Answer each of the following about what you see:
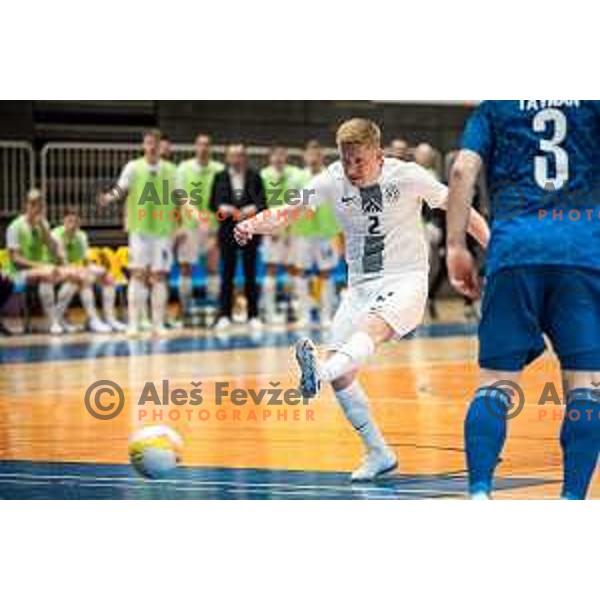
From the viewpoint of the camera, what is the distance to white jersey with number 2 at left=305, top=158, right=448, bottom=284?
1059 cm

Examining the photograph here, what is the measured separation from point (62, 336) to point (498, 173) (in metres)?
16.0

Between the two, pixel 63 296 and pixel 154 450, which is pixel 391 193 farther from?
pixel 63 296

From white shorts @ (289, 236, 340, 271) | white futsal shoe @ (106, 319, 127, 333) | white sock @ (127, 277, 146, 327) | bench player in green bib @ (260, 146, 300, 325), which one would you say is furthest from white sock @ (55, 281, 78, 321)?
white shorts @ (289, 236, 340, 271)

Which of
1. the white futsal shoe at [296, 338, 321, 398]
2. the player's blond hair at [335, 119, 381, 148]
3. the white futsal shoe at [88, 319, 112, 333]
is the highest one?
the player's blond hair at [335, 119, 381, 148]

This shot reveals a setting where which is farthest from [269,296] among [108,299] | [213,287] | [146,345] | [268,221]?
[268,221]

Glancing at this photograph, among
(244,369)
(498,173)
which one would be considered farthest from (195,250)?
(498,173)

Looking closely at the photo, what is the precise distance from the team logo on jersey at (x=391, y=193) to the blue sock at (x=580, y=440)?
2.42 metres

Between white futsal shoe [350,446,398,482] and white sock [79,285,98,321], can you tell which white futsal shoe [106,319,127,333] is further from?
white futsal shoe [350,446,398,482]

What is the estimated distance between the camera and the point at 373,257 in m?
10.7

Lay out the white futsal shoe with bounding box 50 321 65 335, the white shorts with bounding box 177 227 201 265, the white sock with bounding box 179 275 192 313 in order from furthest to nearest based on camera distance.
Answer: the white sock with bounding box 179 275 192 313 < the white shorts with bounding box 177 227 201 265 < the white futsal shoe with bounding box 50 321 65 335

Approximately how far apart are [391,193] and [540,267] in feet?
7.64

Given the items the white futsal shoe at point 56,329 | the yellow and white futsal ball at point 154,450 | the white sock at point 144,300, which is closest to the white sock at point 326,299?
the white sock at point 144,300

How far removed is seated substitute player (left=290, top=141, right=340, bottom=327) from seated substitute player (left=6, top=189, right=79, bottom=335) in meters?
3.33
